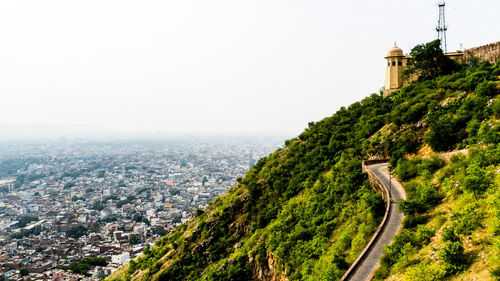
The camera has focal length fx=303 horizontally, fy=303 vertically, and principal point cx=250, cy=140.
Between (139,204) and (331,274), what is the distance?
232 ft

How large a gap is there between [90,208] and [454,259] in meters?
76.1

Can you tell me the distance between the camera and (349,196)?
1351 cm

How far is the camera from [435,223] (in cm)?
802

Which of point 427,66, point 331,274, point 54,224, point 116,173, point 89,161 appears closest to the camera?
point 331,274

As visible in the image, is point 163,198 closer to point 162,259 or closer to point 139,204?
point 139,204

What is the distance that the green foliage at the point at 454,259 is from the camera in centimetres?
625

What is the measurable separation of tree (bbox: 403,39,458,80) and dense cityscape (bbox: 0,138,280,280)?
38758 millimetres

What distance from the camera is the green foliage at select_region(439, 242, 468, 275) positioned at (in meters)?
6.25

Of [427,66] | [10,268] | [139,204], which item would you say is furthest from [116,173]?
[427,66]

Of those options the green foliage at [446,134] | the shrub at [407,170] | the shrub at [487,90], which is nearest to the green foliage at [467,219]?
the shrub at [407,170]

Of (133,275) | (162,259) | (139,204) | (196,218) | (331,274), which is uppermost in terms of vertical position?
(331,274)

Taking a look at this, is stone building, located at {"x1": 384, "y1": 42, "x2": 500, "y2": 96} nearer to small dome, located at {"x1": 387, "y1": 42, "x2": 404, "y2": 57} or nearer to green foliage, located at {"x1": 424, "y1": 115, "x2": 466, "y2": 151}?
small dome, located at {"x1": 387, "y1": 42, "x2": 404, "y2": 57}

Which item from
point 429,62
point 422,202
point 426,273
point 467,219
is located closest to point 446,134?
point 422,202

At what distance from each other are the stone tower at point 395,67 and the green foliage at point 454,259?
17703 mm
